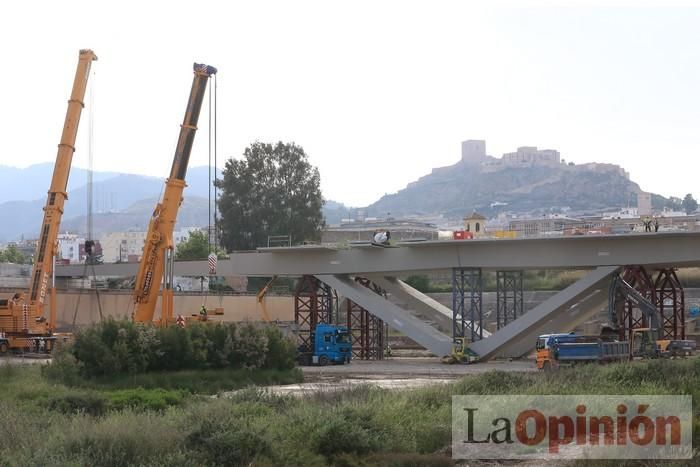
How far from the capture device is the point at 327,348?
179ft

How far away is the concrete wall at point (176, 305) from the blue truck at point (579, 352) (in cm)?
2340

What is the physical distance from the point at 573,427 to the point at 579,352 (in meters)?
21.5

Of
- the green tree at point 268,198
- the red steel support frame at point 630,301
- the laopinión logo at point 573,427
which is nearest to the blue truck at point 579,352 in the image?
the red steel support frame at point 630,301

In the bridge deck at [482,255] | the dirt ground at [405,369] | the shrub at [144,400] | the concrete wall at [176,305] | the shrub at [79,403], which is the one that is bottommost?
the dirt ground at [405,369]

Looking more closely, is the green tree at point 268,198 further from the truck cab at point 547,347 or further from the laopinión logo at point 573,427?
the laopinión logo at point 573,427

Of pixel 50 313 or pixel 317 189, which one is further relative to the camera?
pixel 317 189

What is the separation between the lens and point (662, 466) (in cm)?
1834

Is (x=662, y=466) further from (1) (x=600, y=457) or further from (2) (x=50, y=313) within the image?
(2) (x=50, y=313)

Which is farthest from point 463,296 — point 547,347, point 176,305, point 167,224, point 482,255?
point 176,305

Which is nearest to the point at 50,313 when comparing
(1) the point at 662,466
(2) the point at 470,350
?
(2) the point at 470,350

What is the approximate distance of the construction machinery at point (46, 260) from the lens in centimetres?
5334

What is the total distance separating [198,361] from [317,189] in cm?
6581

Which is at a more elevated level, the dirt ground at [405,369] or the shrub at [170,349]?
the shrub at [170,349]

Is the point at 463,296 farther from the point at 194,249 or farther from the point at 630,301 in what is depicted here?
the point at 194,249
